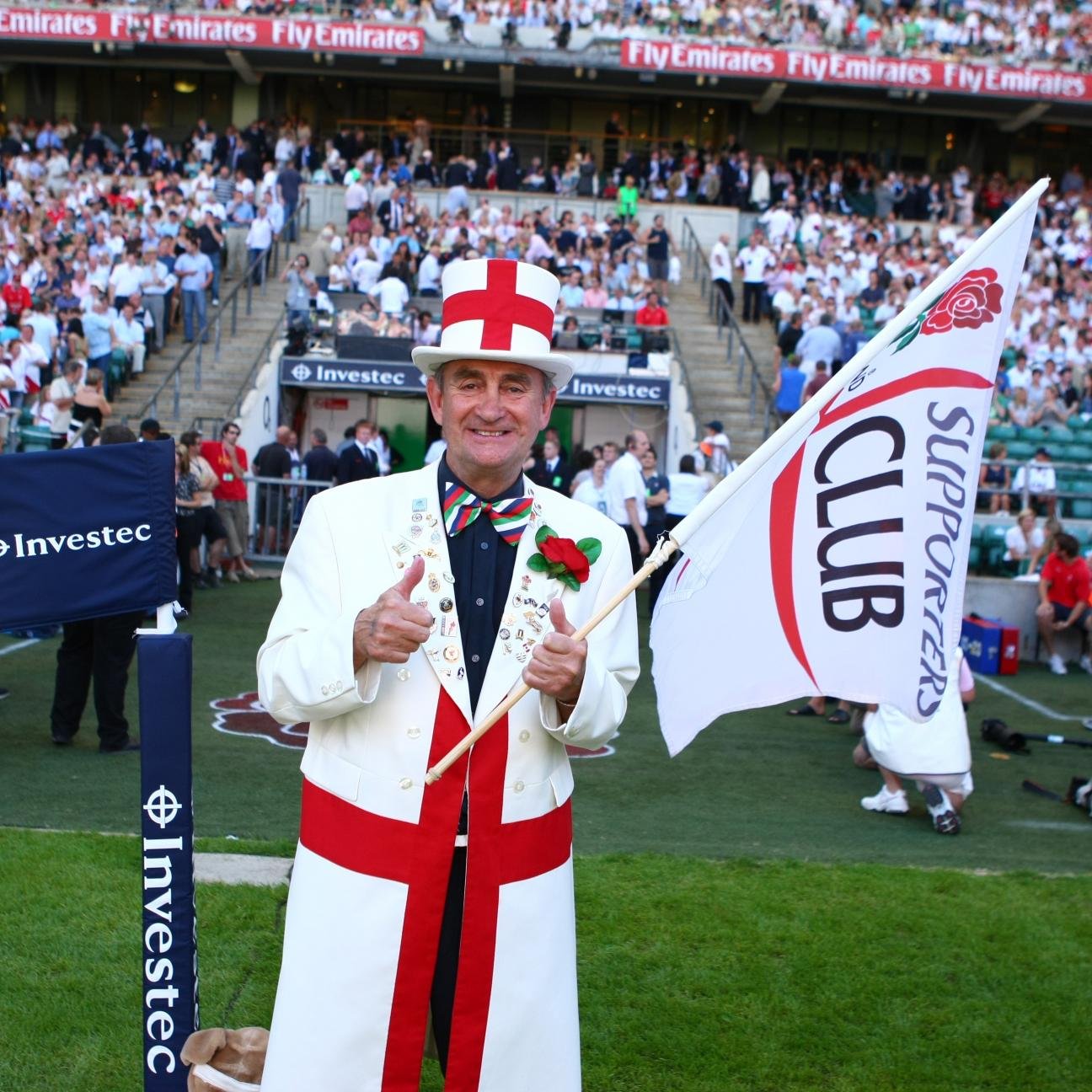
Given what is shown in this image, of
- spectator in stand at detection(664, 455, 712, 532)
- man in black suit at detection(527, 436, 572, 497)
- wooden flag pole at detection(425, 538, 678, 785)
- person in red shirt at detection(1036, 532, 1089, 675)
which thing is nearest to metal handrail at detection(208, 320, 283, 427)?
man in black suit at detection(527, 436, 572, 497)

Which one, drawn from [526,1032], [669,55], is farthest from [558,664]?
[669,55]

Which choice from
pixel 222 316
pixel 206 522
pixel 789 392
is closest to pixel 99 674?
pixel 206 522

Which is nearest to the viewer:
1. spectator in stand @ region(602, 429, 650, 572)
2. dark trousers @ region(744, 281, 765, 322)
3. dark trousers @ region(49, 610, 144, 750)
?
dark trousers @ region(49, 610, 144, 750)

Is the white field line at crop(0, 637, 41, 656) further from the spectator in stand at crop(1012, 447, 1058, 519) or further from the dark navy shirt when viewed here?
the spectator in stand at crop(1012, 447, 1058, 519)

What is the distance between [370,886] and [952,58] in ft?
110

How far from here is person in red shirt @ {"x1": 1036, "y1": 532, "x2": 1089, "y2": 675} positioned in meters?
13.7

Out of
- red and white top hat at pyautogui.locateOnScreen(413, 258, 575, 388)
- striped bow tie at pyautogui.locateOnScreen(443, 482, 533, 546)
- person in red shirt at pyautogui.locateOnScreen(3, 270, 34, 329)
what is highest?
red and white top hat at pyautogui.locateOnScreen(413, 258, 575, 388)

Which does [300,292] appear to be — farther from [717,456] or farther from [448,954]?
[448,954]

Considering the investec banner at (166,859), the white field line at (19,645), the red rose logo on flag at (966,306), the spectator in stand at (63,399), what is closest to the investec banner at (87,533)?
the investec banner at (166,859)

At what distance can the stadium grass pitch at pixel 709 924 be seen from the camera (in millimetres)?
4668

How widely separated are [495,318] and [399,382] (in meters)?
16.9

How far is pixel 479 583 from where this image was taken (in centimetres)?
312

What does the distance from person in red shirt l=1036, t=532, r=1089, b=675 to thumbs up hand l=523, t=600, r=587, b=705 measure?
38.4 ft

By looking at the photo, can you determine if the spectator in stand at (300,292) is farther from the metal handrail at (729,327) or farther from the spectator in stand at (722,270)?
the spectator in stand at (722,270)
